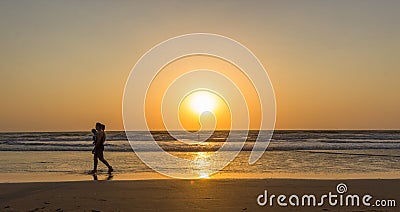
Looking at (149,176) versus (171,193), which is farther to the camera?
(149,176)

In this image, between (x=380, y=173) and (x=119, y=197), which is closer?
(x=119, y=197)

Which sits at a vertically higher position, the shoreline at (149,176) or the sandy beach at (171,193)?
the shoreline at (149,176)

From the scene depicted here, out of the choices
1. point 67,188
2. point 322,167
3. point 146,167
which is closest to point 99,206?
point 67,188

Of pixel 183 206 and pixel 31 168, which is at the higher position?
pixel 31 168

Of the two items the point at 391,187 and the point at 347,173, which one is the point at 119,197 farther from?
the point at 347,173

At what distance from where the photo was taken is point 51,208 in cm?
1000

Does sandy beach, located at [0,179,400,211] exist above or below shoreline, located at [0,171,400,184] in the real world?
below

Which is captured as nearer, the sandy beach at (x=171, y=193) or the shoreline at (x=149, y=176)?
the sandy beach at (x=171, y=193)

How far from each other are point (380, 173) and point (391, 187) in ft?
14.0

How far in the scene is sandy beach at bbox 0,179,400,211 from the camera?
10.1m

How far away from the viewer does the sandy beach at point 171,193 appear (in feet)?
33.0

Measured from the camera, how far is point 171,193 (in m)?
11.7

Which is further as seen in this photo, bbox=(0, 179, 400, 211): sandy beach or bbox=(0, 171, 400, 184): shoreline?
bbox=(0, 171, 400, 184): shoreline

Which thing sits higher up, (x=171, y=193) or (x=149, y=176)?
(x=149, y=176)
